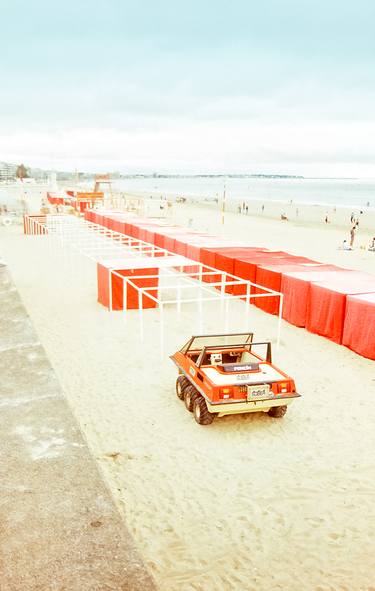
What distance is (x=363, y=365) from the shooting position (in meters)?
14.6

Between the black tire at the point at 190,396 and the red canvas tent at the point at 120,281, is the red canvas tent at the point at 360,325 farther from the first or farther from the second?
the red canvas tent at the point at 120,281

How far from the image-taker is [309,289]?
1784 centimetres

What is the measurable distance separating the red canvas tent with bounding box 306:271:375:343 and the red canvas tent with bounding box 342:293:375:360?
12.1 inches

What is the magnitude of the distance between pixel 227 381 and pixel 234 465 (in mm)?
1888

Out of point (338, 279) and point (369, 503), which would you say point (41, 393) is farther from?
point (338, 279)

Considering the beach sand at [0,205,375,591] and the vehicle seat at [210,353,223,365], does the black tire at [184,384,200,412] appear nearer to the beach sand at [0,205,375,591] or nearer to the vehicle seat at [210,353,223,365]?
the beach sand at [0,205,375,591]

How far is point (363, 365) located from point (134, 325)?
8182 millimetres

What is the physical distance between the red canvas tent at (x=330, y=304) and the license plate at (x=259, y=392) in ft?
23.8

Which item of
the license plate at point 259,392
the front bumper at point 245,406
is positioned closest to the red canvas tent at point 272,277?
the front bumper at point 245,406

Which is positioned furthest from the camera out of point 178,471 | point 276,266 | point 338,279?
point 276,266

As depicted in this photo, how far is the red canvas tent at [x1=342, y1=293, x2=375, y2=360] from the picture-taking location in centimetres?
1507

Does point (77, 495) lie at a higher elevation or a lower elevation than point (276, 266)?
lower

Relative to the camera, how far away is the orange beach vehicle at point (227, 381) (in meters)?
9.91

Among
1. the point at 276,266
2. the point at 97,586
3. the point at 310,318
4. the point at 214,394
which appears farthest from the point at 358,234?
the point at 97,586
